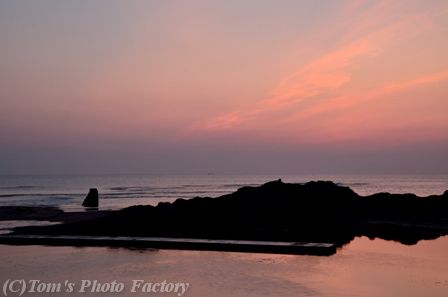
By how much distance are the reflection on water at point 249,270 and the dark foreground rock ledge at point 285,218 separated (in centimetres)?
509

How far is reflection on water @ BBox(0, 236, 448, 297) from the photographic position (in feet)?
38.7

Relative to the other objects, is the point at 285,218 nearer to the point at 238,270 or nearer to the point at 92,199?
the point at 238,270

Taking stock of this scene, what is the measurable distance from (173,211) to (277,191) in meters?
8.35

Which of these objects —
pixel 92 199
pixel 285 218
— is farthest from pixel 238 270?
pixel 92 199

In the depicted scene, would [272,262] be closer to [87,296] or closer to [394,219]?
[87,296]

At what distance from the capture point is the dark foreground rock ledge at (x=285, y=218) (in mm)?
24797

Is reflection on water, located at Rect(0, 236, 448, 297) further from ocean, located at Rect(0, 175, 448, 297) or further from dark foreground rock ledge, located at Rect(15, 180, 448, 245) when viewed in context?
dark foreground rock ledge, located at Rect(15, 180, 448, 245)

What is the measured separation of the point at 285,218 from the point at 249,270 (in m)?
17.1

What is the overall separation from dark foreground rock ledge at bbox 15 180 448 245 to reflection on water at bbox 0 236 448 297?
509 centimetres

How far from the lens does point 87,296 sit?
36.0ft

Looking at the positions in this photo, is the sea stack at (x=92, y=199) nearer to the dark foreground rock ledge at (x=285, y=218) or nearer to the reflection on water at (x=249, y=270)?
the dark foreground rock ledge at (x=285, y=218)

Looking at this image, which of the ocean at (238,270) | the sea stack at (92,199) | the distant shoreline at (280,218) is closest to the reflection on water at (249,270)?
the ocean at (238,270)

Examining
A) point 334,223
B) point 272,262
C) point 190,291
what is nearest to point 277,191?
point 334,223

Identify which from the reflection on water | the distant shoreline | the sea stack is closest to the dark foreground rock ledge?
the distant shoreline
